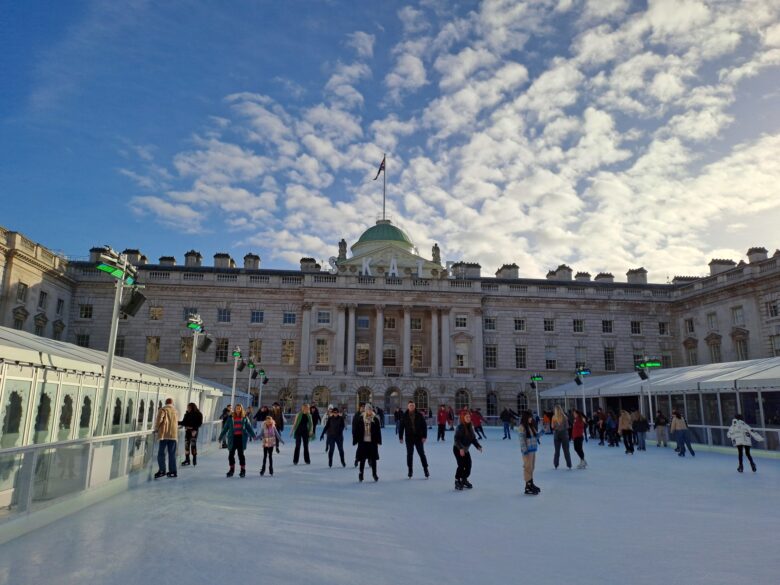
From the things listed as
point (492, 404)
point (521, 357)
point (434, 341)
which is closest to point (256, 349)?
point (434, 341)

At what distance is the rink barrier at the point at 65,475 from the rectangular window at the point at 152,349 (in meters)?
38.7

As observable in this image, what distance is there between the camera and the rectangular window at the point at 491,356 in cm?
5200

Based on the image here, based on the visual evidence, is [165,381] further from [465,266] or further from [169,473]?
[465,266]

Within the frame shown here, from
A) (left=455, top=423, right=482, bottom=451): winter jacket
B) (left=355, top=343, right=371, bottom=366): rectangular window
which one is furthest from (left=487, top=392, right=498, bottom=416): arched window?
(left=455, top=423, right=482, bottom=451): winter jacket

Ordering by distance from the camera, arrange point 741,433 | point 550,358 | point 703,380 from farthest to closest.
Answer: point 550,358
point 703,380
point 741,433

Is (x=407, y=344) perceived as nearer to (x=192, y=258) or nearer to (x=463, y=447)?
(x=192, y=258)

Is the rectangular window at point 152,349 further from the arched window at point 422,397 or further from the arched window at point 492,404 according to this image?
the arched window at point 492,404

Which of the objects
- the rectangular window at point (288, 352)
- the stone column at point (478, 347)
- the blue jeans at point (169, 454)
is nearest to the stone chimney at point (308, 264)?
the rectangular window at point (288, 352)

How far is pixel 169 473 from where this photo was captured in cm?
1336

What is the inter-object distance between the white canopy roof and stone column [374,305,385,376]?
18207mm

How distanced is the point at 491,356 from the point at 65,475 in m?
46.2

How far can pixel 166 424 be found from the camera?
13.0 meters

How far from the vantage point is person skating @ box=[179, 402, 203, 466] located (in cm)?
1532

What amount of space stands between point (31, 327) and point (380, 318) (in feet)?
94.1
